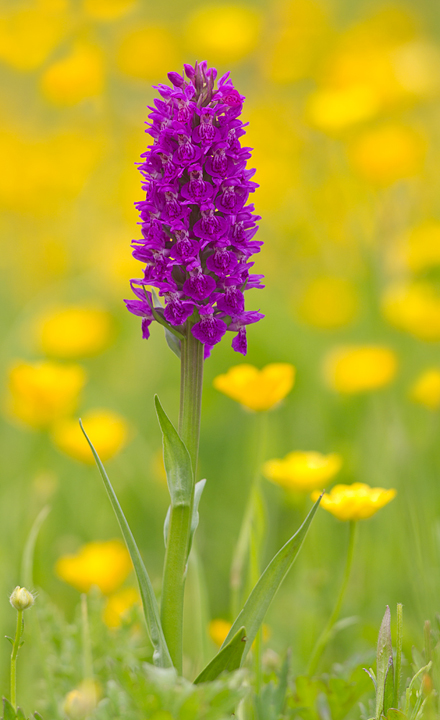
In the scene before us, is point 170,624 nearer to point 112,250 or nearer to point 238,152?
point 238,152

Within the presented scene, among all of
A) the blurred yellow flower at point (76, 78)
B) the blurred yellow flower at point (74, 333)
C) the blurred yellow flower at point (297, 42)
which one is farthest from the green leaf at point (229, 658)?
the blurred yellow flower at point (297, 42)

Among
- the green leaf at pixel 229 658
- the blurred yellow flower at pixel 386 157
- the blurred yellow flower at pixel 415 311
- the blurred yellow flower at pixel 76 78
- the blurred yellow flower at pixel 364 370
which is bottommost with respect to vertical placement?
the green leaf at pixel 229 658

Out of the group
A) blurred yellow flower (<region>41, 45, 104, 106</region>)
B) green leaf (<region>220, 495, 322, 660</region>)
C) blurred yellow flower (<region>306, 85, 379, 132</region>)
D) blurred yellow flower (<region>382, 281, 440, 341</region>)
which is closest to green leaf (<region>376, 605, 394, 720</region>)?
green leaf (<region>220, 495, 322, 660</region>)

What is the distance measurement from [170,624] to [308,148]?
15.2 feet

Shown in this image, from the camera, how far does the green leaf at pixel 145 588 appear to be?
131 centimetres

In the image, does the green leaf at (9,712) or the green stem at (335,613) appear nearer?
the green leaf at (9,712)

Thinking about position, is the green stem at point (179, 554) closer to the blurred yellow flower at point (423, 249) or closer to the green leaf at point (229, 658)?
the green leaf at point (229, 658)

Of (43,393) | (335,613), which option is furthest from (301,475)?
(43,393)

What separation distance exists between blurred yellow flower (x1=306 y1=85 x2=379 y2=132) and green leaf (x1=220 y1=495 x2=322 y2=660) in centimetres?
316

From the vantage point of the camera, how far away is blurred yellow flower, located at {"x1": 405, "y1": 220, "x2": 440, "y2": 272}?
404 cm

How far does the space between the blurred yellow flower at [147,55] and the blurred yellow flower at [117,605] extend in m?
4.20

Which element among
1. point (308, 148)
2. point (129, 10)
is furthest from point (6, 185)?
point (308, 148)

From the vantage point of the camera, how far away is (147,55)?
5.51 m

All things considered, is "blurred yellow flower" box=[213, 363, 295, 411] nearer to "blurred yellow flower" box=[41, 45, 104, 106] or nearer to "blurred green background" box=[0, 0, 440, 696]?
"blurred green background" box=[0, 0, 440, 696]
